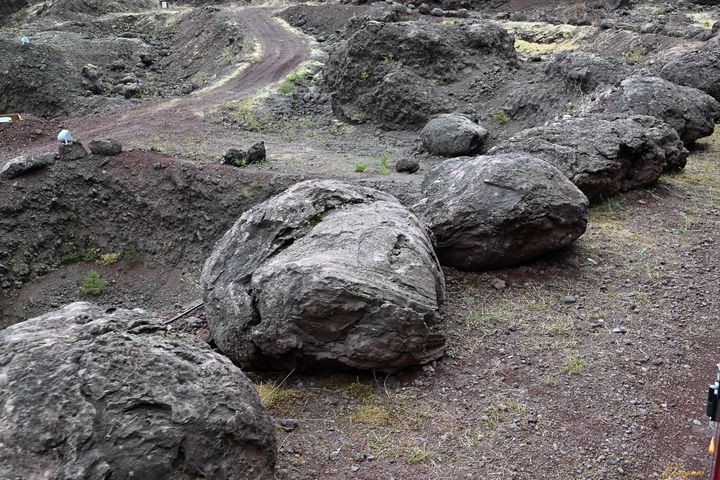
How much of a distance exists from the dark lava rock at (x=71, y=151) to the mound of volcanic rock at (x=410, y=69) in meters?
6.74

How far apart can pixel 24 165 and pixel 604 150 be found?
11.5m

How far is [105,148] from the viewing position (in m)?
14.4

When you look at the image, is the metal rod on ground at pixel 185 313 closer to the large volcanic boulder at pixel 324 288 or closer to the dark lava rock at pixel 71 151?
the large volcanic boulder at pixel 324 288

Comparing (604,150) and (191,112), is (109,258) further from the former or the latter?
(604,150)

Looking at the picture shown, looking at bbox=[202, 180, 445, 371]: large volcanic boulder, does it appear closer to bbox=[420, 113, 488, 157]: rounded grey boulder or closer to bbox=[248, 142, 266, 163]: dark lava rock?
bbox=[248, 142, 266, 163]: dark lava rock

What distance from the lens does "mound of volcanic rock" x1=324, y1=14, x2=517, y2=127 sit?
→ 1672cm

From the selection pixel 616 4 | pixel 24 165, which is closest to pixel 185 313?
pixel 24 165

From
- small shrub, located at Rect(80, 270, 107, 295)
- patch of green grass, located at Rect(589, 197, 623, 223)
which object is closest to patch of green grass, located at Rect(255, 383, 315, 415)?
patch of green grass, located at Rect(589, 197, 623, 223)

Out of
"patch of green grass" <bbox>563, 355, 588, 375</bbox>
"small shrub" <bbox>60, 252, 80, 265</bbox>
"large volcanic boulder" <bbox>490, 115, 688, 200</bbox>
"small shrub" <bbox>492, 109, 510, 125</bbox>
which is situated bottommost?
"small shrub" <bbox>60, 252, 80, 265</bbox>

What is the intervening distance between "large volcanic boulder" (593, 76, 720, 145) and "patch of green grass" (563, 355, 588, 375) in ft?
24.3

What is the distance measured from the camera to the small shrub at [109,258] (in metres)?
14.1

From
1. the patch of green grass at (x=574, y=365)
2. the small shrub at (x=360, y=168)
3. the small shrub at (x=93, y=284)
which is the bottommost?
the small shrub at (x=93, y=284)

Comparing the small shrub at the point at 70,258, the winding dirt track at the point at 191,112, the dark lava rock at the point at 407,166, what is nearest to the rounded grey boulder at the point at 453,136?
the dark lava rock at the point at 407,166

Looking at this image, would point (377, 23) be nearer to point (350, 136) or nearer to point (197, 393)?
point (350, 136)
